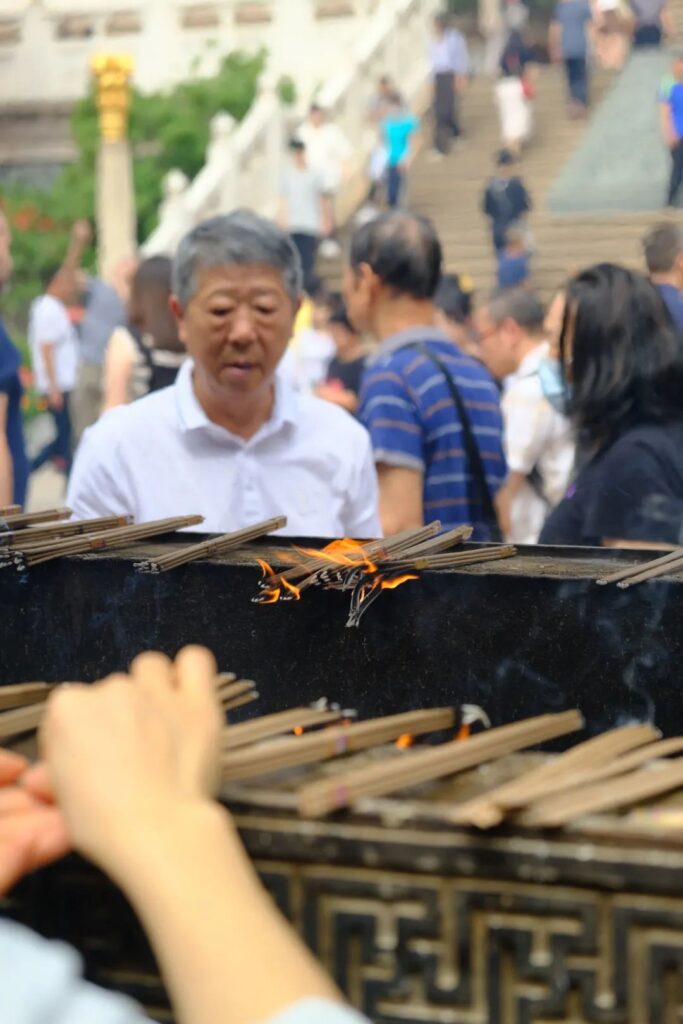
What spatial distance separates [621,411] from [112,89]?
43.2 feet

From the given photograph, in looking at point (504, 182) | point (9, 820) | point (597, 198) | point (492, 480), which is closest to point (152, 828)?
point (9, 820)

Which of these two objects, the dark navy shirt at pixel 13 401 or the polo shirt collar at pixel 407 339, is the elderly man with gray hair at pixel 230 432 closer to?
the polo shirt collar at pixel 407 339

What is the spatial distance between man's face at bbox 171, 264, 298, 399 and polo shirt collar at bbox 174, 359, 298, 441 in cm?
5

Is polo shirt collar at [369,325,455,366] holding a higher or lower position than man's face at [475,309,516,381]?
lower

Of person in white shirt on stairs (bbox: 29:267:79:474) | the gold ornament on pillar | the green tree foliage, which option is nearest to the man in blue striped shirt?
person in white shirt on stairs (bbox: 29:267:79:474)

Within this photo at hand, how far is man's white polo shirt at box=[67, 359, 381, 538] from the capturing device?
3883 mm

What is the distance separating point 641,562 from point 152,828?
6.32 feet

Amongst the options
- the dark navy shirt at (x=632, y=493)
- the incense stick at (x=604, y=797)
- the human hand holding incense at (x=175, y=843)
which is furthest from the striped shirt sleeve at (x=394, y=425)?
the human hand holding incense at (x=175, y=843)

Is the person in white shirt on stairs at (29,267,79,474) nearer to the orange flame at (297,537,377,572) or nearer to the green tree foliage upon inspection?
the orange flame at (297,537,377,572)

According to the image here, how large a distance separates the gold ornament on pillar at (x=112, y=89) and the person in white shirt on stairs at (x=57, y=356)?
4588mm

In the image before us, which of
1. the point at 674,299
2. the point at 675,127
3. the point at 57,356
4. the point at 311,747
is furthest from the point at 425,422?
the point at 675,127

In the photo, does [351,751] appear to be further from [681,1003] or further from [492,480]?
[492,480]

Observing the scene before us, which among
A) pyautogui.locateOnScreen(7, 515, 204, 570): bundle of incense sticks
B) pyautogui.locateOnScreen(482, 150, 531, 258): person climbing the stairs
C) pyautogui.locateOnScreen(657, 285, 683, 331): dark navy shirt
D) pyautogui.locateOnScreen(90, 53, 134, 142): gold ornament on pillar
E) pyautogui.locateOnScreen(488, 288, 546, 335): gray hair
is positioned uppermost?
pyautogui.locateOnScreen(90, 53, 134, 142): gold ornament on pillar

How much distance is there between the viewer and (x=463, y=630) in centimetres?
314
